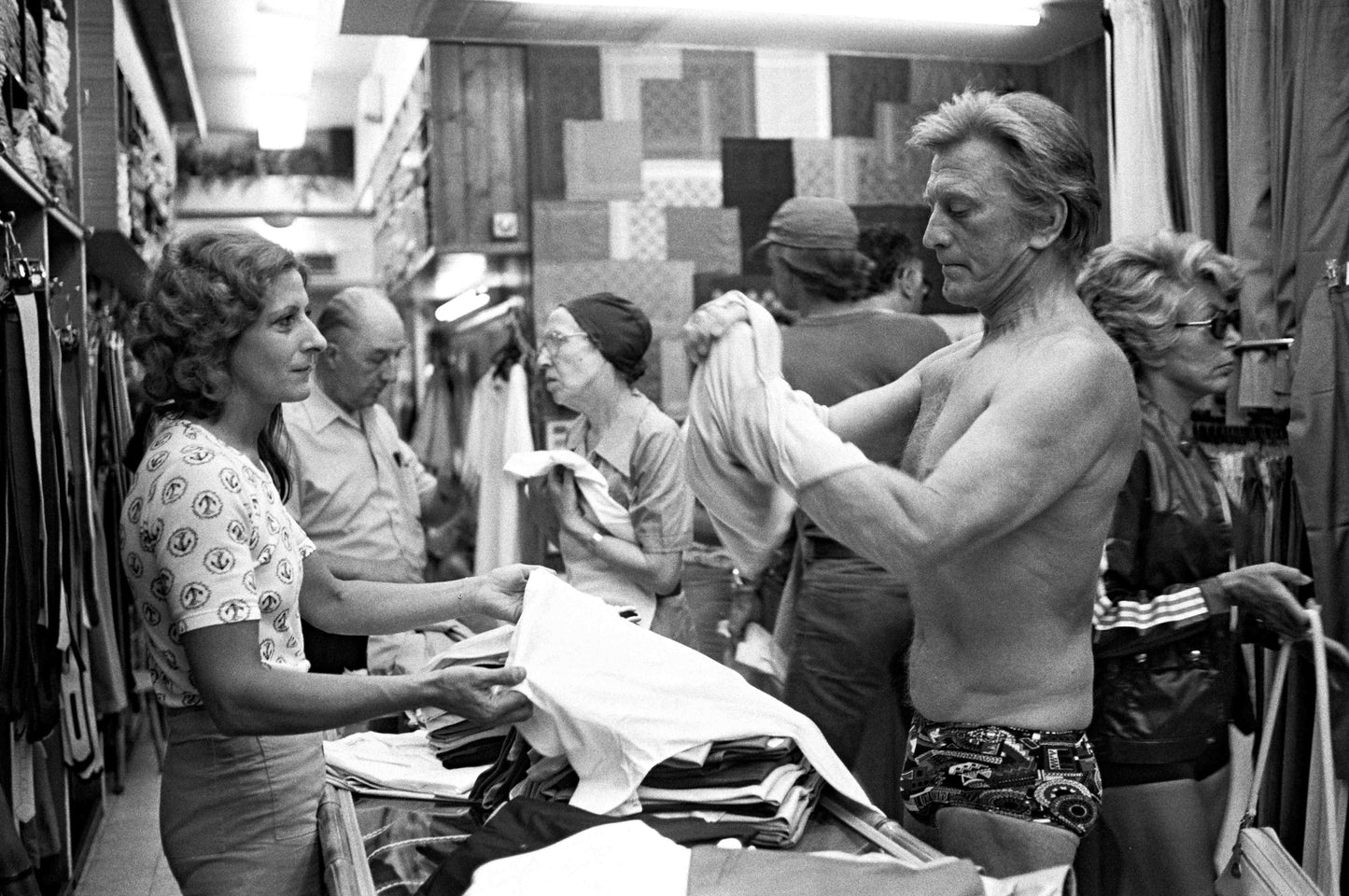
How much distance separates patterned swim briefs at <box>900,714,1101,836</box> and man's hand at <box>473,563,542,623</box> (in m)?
0.76

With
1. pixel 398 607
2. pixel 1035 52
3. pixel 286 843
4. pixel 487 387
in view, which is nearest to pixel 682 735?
pixel 286 843

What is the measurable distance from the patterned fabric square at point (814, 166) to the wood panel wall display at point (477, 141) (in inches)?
48.5

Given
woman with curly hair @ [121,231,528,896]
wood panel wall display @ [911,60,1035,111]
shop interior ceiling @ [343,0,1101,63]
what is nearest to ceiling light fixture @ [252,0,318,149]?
shop interior ceiling @ [343,0,1101,63]

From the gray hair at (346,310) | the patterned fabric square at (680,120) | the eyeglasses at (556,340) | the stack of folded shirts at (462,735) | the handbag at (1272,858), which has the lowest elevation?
the handbag at (1272,858)

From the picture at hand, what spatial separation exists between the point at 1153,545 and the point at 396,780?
1283 mm

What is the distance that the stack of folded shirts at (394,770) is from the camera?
212 cm

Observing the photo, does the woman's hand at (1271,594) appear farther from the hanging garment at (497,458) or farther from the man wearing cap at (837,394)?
the hanging garment at (497,458)

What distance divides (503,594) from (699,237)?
4.22 metres

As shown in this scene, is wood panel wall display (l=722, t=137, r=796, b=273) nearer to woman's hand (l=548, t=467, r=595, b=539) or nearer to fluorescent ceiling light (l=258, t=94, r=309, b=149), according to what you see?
woman's hand (l=548, t=467, r=595, b=539)

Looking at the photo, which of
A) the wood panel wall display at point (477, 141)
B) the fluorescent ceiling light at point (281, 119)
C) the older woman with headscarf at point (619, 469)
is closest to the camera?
the older woman with headscarf at point (619, 469)

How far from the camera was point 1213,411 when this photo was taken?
4.06 m

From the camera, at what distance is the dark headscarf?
3904 millimetres

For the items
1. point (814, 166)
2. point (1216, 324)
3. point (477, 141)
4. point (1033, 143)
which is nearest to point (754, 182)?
point (814, 166)

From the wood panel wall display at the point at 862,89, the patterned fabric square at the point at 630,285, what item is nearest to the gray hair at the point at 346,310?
the patterned fabric square at the point at 630,285
